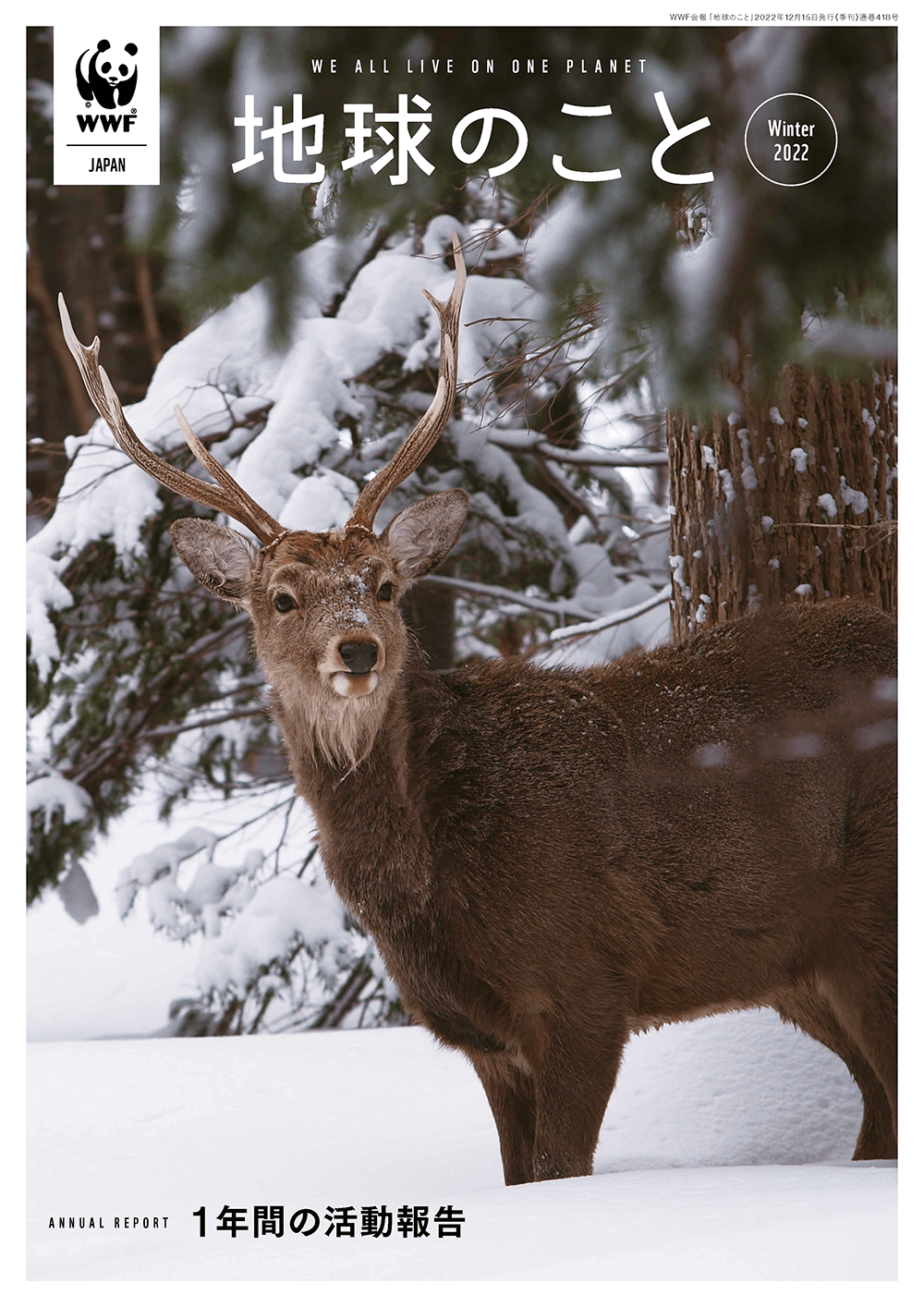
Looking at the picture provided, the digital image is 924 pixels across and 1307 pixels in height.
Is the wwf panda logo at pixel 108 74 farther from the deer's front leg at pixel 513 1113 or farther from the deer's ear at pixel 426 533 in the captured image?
the deer's front leg at pixel 513 1113

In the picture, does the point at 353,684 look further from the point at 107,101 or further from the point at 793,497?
the point at 793,497

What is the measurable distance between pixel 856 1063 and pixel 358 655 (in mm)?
2194

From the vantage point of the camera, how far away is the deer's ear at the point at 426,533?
401cm

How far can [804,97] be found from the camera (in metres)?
3.56

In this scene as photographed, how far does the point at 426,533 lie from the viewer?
4066 millimetres

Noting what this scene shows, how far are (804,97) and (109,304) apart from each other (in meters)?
3.20

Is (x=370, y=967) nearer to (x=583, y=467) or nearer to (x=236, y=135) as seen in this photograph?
(x=583, y=467)

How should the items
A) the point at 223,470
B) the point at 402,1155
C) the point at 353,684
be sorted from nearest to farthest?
1. the point at 353,684
2. the point at 223,470
3. the point at 402,1155

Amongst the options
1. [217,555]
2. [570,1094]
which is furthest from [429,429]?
[570,1094]

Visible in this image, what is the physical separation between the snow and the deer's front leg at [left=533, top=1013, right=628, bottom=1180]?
0.14 metres

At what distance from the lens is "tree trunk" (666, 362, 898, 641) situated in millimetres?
4387

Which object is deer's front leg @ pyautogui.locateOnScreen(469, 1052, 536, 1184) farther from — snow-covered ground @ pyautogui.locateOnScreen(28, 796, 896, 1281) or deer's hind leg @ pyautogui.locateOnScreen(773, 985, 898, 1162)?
deer's hind leg @ pyautogui.locateOnScreen(773, 985, 898, 1162)

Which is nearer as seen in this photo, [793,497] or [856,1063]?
[856,1063]

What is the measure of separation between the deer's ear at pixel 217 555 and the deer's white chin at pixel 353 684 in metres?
0.58
